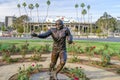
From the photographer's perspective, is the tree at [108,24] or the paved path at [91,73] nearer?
the paved path at [91,73]

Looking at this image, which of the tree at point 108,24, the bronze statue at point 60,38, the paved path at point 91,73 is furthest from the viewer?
the tree at point 108,24

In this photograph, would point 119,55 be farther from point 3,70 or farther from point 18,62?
point 3,70

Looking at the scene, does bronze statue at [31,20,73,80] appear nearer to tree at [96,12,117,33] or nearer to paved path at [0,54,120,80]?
paved path at [0,54,120,80]

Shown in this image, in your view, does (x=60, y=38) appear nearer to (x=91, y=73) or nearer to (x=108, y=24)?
(x=91, y=73)

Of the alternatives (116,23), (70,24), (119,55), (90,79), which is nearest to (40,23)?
(70,24)

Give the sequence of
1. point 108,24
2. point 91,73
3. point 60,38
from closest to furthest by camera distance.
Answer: point 60,38
point 91,73
point 108,24

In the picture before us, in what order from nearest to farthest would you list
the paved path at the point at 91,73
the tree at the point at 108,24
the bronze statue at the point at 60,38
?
the bronze statue at the point at 60,38 → the paved path at the point at 91,73 → the tree at the point at 108,24

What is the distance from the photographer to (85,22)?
126 meters

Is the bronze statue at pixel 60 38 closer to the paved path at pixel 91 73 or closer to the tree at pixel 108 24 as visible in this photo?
the paved path at pixel 91 73

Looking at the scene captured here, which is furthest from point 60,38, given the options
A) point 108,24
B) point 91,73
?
point 108,24

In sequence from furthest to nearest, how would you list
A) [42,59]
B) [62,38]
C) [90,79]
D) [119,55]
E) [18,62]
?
[119,55]
[42,59]
[18,62]
[90,79]
[62,38]

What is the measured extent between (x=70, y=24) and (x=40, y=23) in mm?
14501

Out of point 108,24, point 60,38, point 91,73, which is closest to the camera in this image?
point 60,38

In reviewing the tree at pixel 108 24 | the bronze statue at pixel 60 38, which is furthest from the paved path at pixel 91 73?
the tree at pixel 108 24
